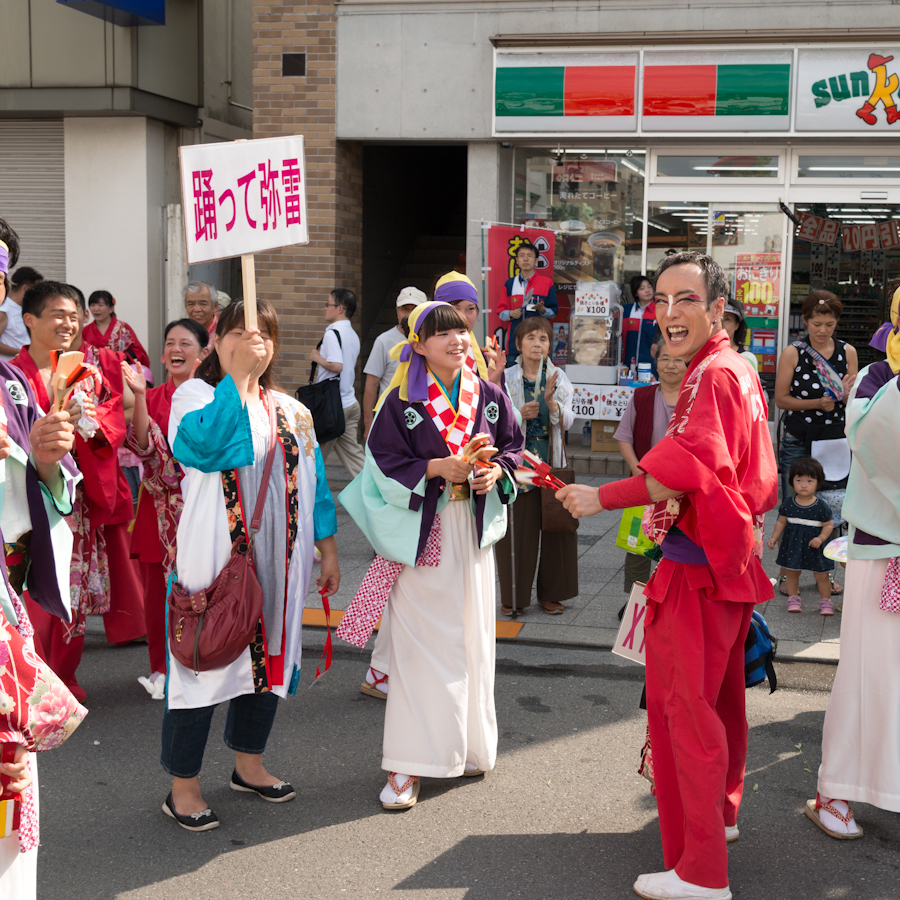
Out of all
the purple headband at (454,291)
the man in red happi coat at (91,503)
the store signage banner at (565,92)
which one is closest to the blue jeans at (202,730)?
the man in red happi coat at (91,503)

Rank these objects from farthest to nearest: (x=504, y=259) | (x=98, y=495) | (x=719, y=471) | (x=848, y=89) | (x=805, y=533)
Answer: (x=504, y=259) < (x=848, y=89) < (x=805, y=533) < (x=98, y=495) < (x=719, y=471)

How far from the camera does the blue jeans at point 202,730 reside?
3.62 metres

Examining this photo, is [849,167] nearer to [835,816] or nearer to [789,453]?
[789,453]

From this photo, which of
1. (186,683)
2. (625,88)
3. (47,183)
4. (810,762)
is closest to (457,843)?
(186,683)

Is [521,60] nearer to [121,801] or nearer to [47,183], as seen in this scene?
[47,183]

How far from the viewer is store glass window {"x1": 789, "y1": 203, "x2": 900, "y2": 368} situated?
10500mm

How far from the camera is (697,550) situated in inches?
123

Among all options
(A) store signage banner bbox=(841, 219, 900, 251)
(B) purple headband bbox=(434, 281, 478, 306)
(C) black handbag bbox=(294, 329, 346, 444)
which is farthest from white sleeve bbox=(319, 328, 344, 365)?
(A) store signage banner bbox=(841, 219, 900, 251)

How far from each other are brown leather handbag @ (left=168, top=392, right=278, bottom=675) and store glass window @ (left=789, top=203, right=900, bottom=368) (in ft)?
27.1

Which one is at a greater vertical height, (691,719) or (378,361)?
(378,361)

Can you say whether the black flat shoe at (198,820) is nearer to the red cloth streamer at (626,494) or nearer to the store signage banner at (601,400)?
the red cloth streamer at (626,494)

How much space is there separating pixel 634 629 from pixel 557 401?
270 centimetres

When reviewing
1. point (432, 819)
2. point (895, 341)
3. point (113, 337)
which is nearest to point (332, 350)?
point (113, 337)

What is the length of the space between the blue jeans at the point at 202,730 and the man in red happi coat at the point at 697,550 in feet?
4.80
